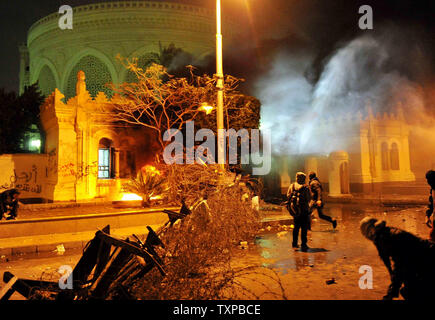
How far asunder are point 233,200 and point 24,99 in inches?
625

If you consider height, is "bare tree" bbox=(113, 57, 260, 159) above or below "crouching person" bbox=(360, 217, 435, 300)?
above

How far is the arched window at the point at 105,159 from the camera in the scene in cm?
1622

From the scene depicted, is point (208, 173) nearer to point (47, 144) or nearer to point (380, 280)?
point (380, 280)

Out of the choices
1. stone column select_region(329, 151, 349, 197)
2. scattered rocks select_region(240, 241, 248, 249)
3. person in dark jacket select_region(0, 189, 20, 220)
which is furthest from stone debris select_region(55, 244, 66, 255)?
stone column select_region(329, 151, 349, 197)

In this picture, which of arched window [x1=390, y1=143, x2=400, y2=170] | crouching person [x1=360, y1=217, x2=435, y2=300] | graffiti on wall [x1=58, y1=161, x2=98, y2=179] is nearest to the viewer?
crouching person [x1=360, y1=217, x2=435, y2=300]

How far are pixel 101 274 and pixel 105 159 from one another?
1319 centimetres

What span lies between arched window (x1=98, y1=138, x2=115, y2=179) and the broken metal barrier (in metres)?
12.8

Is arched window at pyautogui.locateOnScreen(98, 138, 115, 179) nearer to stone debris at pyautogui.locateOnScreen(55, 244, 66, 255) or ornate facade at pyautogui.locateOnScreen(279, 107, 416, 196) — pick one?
stone debris at pyautogui.locateOnScreen(55, 244, 66, 255)

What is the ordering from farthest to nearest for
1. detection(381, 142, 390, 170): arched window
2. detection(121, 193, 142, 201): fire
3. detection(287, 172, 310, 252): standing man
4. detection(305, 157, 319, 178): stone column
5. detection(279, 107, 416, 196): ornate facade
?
detection(381, 142, 390, 170): arched window → detection(305, 157, 319, 178): stone column → detection(279, 107, 416, 196): ornate facade → detection(121, 193, 142, 201): fire → detection(287, 172, 310, 252): standing man

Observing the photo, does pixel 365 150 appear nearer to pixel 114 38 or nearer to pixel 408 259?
pixel 408 259

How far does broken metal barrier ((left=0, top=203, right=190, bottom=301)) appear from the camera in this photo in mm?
3720

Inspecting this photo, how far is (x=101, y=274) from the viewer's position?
411 cm

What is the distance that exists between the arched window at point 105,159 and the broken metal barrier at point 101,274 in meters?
12.8
